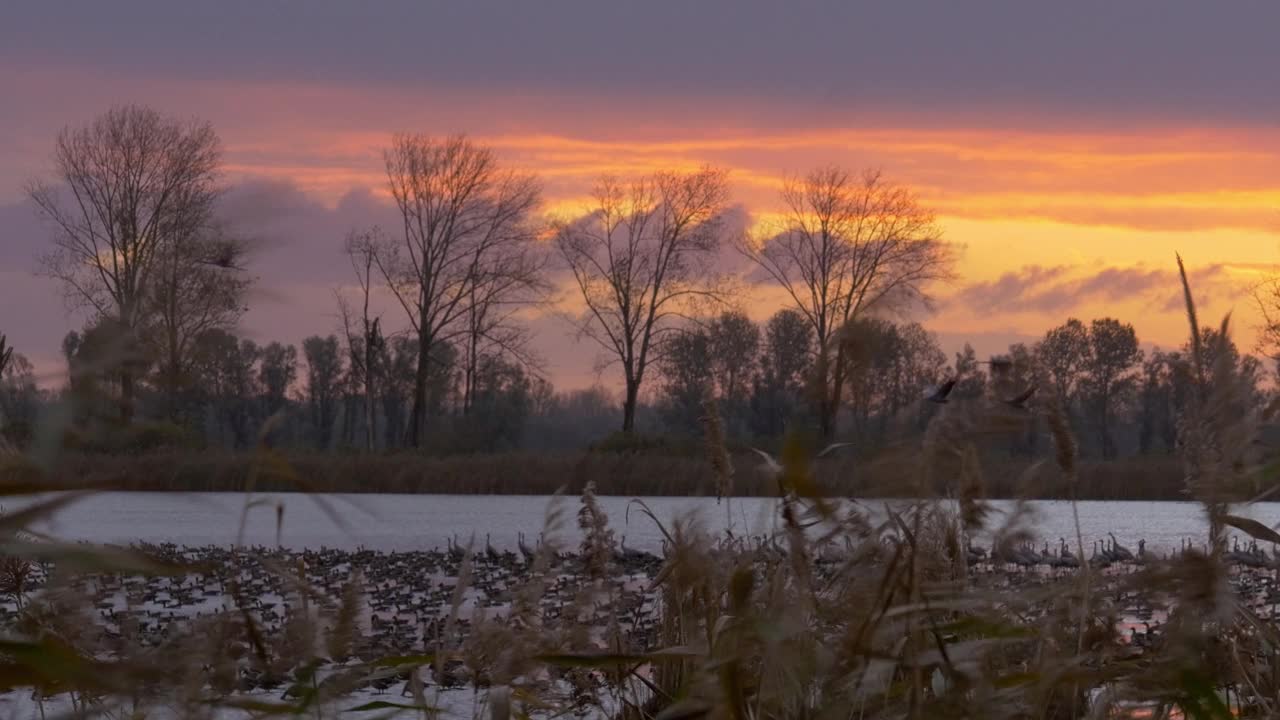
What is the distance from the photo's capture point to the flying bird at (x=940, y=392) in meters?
0.93

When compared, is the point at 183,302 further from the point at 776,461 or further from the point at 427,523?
the point at 427,523

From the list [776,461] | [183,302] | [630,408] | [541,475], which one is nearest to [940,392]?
[776,461]

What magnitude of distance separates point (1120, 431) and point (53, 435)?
138ft

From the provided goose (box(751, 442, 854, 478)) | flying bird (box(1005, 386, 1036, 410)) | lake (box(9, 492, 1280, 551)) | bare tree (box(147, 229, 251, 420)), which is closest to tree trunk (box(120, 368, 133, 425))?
bare tree (box(147, 229, 251, 420))

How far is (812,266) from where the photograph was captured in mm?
34594

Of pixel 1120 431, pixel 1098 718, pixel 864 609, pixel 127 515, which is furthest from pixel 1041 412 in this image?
pixel 1120 431

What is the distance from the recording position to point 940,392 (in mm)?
963

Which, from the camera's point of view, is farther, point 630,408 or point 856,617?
point 630,408

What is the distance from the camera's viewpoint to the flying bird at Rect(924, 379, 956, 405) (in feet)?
3.06

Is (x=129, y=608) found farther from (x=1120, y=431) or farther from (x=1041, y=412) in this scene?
(x=1120, y=431)

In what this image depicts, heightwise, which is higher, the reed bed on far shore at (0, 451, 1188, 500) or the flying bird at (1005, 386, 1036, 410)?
the reed bed on far shore at (0, 451, 1188, 500)

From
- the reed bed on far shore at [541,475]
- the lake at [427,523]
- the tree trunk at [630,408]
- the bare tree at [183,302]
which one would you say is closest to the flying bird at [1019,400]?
the bare tree at [183,302]

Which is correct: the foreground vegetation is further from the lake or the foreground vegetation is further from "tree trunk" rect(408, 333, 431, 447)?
"tree trunk" rect(408, 333, 431, 447)

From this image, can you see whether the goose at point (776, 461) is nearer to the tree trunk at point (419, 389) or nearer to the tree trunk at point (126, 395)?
the tree trunk at point (126, 395)
